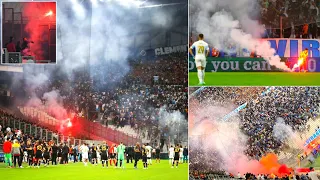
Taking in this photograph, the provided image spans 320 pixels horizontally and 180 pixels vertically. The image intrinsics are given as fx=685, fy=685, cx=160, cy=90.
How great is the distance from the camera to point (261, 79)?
13148 mm

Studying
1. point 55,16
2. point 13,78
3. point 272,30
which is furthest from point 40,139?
point 272,30

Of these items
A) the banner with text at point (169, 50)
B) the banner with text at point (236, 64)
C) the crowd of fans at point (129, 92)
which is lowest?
the crowd of fans at point (129, 92)

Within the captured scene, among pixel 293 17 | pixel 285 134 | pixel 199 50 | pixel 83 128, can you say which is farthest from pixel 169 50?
pixel 285 134

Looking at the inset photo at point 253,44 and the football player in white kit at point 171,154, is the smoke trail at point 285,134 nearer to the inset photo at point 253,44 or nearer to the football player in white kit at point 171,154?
the inset photo at point 253,44

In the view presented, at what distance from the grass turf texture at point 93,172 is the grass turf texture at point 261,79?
1733 mm

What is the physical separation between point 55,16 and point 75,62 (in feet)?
3.02

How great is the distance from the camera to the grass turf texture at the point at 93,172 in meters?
12.4

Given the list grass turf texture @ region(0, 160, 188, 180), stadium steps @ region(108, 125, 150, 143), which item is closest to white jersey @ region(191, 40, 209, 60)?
stadium steps @ region(108, 125, 150, 143)

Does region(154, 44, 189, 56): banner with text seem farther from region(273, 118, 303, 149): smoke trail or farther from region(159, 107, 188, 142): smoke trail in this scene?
region(273, 118, 303, 149): smoke trail

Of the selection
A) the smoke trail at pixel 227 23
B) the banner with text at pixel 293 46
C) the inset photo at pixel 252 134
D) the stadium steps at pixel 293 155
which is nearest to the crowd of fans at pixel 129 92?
the inset photo at pixel 252 134

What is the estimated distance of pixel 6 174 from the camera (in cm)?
1238

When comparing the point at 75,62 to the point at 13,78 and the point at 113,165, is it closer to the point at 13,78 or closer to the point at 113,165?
the point at 13,78

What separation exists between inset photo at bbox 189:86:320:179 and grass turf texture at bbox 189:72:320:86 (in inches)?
4.7

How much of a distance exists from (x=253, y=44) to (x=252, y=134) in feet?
5.72
